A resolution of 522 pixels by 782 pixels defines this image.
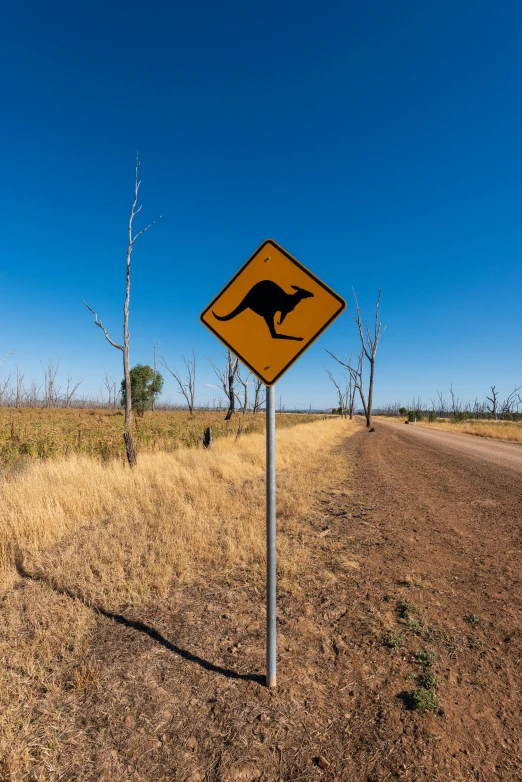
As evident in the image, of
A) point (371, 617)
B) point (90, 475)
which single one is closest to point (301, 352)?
point (371, 617)

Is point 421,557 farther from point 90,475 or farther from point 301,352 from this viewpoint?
point 90,475

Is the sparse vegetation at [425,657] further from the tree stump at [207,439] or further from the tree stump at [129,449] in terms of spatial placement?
the tree stump at [207,439]

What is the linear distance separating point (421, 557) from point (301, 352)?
3549mm

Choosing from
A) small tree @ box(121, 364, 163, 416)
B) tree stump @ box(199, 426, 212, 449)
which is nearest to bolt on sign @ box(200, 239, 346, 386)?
tree stump @ box(199, 426, 212, 449)

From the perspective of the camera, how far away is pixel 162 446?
13156 mm

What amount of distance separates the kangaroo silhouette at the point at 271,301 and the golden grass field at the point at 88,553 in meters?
2.63

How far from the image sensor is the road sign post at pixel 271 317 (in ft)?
7.66

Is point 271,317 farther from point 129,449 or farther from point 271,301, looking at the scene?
point 129,449

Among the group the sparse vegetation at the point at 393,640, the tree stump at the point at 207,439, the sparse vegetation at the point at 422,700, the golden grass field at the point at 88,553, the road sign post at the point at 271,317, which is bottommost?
the sparse vegetation at the point at 393,640

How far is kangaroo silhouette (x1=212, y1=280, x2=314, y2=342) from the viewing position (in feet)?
7.87

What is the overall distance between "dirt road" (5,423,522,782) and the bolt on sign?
2.02 metres

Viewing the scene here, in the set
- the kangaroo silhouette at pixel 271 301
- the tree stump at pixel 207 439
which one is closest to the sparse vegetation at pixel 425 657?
the kangaroo silhouette at pixel 271 301

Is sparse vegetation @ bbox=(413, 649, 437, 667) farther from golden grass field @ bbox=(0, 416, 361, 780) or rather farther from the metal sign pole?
golden grass field @ bbox=(0, 416, 361, 780)

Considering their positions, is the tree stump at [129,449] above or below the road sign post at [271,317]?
below
